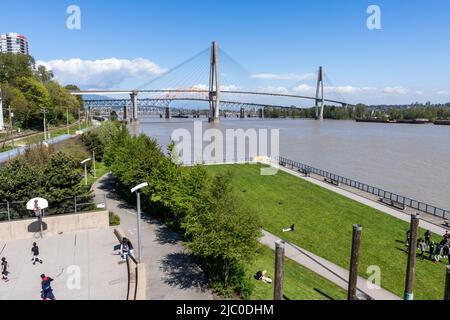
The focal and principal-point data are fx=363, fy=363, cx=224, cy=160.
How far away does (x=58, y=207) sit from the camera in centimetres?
1933

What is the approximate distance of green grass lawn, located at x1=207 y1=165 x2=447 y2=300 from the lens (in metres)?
16.9

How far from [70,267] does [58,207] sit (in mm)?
6027

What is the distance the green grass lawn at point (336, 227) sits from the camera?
1689 cm

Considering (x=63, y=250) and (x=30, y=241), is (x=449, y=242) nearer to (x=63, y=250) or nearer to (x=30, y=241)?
(x=63, y=250)

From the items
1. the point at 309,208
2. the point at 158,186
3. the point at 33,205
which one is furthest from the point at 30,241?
the point at 309,208

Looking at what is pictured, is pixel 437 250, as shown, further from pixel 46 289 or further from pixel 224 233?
pixel 46 289

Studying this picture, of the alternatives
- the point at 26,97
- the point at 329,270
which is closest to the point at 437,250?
the point at 329,270

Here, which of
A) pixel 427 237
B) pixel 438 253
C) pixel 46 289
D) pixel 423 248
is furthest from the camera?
pixel 427 237

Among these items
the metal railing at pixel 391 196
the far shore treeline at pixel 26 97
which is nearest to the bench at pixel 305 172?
the metal railing at pixel 391 196

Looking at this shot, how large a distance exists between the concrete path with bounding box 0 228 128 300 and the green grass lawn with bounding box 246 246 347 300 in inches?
194

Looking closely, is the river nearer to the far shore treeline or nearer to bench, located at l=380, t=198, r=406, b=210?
bench, located at l=380, t=198, r=406, b=210

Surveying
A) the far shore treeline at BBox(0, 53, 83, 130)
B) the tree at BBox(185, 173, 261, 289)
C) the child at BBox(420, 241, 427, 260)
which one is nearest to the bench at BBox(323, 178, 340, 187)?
the child at BBox(420, 241, 427, 260)

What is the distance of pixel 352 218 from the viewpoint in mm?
24953
